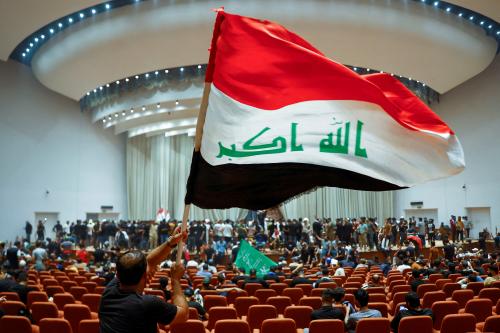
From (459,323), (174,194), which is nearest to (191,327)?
(459,323)

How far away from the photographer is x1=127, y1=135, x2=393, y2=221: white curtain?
31.9 m

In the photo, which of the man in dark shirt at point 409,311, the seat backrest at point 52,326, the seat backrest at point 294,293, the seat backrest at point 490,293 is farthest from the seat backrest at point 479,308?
the seat backrest at point 52,326

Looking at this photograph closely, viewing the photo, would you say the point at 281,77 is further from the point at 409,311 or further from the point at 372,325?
the point at 409,311

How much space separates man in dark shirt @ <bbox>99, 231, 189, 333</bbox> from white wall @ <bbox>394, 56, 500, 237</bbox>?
25.0 metres

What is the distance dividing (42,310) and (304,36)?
1675 centimetres

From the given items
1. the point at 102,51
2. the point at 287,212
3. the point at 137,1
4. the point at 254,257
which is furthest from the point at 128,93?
the point at 254,257

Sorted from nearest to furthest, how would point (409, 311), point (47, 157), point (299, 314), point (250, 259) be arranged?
point (409, 311)
point (299, 314)
point (250, 259)
point (47, 157)

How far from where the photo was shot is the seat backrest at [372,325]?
513 centimetres

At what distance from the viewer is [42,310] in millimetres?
6648

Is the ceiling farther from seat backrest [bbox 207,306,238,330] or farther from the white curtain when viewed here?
seat backrest [bbox 207,306,238,330]

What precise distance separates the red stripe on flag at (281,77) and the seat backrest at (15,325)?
136 inches

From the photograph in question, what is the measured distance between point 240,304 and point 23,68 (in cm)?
2352

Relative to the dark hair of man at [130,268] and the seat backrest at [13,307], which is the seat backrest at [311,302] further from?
the dark hair of man at [130,268]

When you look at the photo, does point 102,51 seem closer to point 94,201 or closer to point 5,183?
point 5,183
